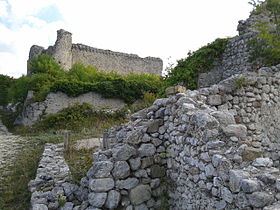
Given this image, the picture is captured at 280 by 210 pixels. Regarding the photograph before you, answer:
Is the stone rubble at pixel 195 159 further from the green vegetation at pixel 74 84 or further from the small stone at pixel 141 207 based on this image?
the green vegetation at pixel 74 84

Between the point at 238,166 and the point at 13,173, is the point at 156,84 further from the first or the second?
the point at 238,166

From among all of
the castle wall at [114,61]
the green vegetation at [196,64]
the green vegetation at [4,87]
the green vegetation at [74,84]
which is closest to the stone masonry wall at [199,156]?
the green vegetation at [196,64]

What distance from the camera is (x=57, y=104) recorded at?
60.1ft

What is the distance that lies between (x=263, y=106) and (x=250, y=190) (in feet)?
11.6

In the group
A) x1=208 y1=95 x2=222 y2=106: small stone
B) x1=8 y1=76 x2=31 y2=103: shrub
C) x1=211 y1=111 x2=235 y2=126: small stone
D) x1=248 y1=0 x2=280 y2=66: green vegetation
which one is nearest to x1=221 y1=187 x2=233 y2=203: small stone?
x1=211 y1=111 x2=235 y2=126: small stone

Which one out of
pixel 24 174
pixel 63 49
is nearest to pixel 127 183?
pixel 24 174

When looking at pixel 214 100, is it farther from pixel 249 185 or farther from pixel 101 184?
pixel 249 185

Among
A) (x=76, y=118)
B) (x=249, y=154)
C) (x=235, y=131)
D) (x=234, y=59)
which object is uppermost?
(x=234, y=59)

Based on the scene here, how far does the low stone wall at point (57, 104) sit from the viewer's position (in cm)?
1802

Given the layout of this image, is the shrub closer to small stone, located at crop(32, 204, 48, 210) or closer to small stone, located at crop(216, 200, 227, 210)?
small stone, located at crop(32, 204, 48, 210)

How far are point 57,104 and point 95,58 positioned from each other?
840 cm

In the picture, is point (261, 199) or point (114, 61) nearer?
point (261, 199)

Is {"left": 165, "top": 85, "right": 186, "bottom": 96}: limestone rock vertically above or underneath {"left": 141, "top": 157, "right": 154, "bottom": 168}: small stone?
above

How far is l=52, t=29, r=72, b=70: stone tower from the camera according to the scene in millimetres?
22297
